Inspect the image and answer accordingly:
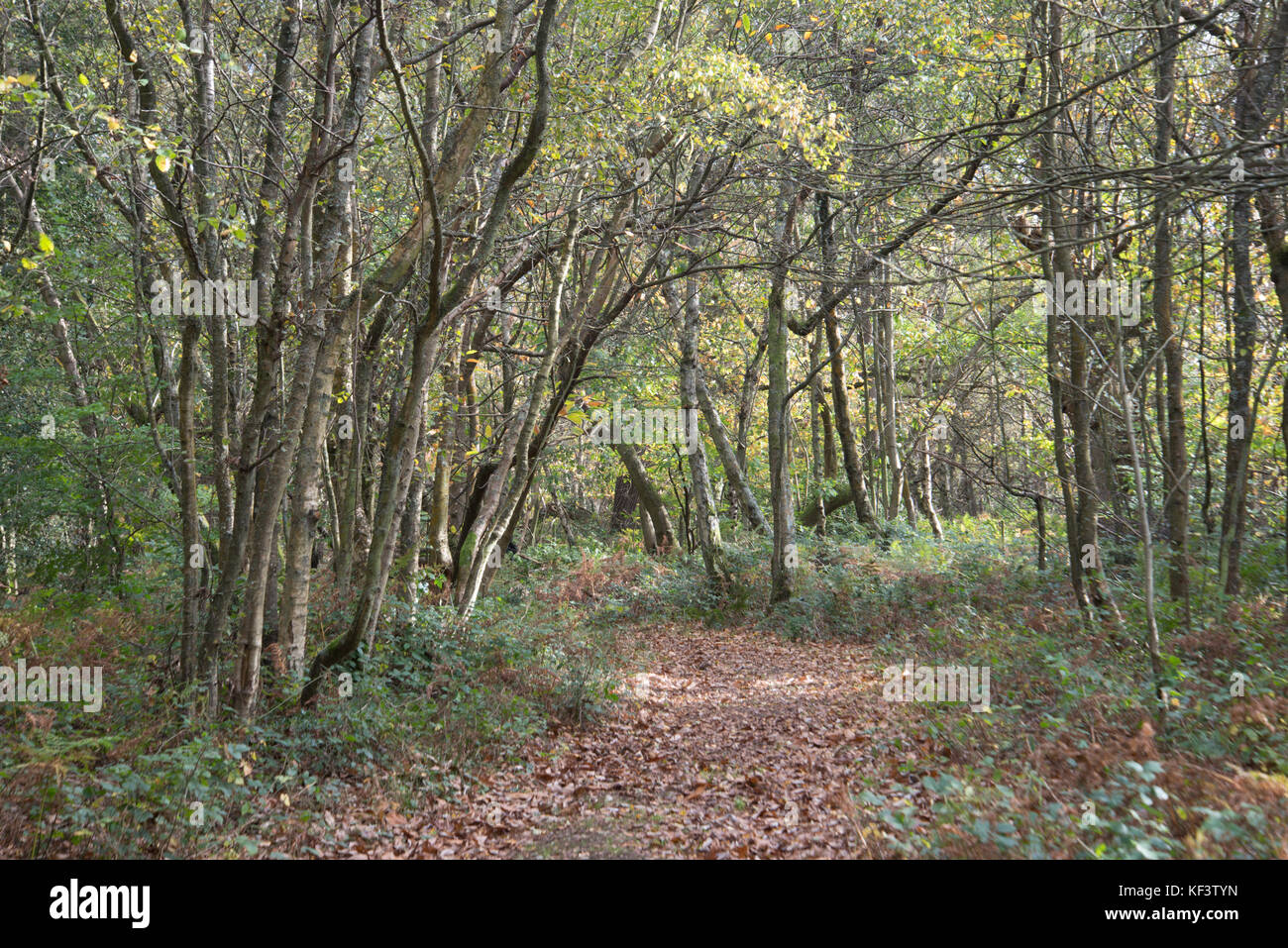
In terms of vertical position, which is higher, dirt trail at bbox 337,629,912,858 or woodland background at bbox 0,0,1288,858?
woodland background at bbox 0,0,1288,858

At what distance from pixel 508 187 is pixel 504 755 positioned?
463cm

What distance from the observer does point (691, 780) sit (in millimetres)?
6363

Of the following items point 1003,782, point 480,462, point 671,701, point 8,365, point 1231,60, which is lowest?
point 671,701

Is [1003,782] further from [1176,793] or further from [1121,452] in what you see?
[1121,452]

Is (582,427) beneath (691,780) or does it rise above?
above

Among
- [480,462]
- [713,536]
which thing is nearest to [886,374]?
[713,536]

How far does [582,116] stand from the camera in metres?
7.84

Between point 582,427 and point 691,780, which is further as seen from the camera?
point 582,427

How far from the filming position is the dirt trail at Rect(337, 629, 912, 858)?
5.11 meters

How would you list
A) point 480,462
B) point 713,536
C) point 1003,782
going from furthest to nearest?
point 713,536, point 480,462, point 1003,782

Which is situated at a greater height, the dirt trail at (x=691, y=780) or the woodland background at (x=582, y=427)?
the woodland background at (x=582, y=427)

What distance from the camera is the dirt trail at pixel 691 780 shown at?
16.8ft

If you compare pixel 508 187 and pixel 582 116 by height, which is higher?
pixel 582 116
